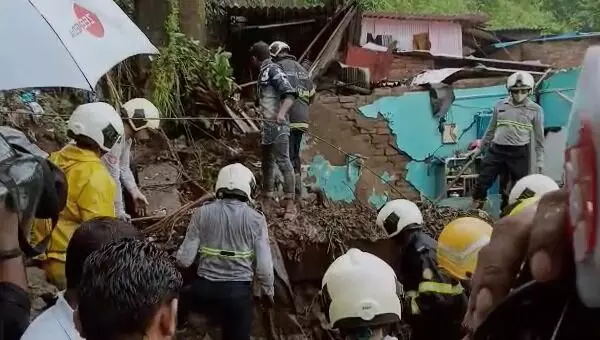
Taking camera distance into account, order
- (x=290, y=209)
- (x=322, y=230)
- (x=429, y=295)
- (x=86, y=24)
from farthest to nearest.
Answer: (x=290, y=209) → (x=322, y=230) → (x=429, y=295) → (x=86, y=24)

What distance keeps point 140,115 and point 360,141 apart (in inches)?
251

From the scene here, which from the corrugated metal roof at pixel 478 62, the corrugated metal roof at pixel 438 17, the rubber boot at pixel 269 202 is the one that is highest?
the corrugated metal roof at pixel 438 17

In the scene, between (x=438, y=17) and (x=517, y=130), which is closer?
(x=517, y=130)

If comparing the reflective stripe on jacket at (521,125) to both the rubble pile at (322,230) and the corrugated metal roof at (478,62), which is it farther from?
the corrugated metal roof at (478,62)

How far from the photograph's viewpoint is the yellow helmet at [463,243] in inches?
140

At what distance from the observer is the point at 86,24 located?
427 cm

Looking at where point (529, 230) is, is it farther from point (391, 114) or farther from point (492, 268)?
point (391, 114)

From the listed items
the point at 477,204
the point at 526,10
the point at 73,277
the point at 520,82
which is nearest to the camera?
the point at 73,277

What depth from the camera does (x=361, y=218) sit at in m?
7.62

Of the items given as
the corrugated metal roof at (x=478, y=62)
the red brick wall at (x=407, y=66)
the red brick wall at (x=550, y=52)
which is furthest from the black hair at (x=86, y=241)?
the red brick wall at (x=550, y=52)

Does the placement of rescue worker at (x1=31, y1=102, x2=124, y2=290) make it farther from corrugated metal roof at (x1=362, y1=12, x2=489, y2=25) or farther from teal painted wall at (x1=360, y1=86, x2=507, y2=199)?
corrugated metal roof at (x1=362, y1=12, x2=489, y2=25)

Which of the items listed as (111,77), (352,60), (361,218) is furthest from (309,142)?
(361,218)

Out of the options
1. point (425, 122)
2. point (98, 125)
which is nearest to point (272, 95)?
point (98, 125)

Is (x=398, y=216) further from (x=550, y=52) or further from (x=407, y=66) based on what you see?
(x=550, y=52)
